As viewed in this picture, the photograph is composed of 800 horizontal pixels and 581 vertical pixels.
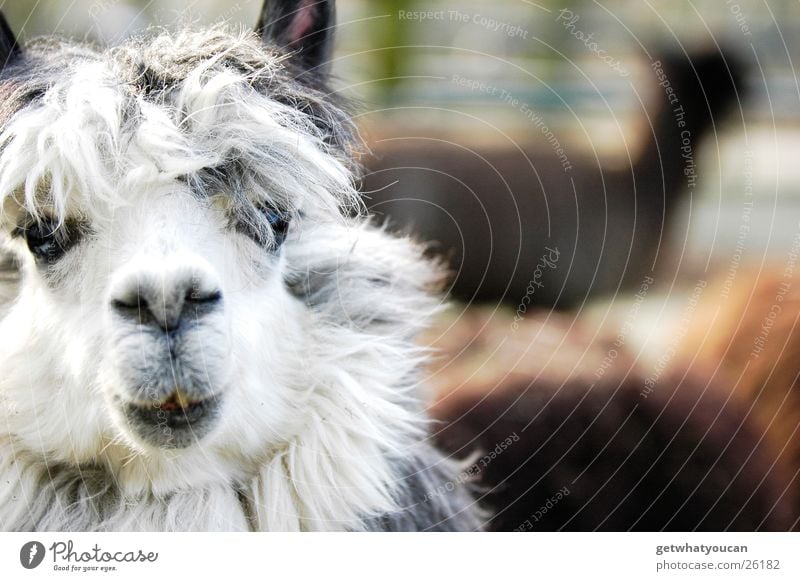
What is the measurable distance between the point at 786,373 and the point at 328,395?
108cm

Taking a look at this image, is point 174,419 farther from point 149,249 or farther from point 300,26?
point 300,26

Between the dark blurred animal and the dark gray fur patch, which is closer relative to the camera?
the dark gray fur patch

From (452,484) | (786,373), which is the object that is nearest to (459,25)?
(786,373)

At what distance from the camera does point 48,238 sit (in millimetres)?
1062

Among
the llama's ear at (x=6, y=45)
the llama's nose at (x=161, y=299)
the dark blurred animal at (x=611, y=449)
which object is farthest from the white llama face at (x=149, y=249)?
the dark blurred animal at (x=611, y=449)

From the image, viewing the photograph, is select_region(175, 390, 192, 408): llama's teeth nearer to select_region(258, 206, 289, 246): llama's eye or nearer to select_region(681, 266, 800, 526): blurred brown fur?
select_region(258, 206, 289, 246): llama's eye

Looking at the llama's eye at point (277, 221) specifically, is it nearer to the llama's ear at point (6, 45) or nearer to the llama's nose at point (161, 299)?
the llama's nose at point (161, 299)

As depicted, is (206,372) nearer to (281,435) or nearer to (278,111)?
(281,435)

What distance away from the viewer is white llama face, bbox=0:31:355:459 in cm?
99

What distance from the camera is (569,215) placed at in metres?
3.60

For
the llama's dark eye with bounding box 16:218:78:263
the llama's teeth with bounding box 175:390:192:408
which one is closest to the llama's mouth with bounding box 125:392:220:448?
the llama's teeth with bounding box 175:390:192:408
